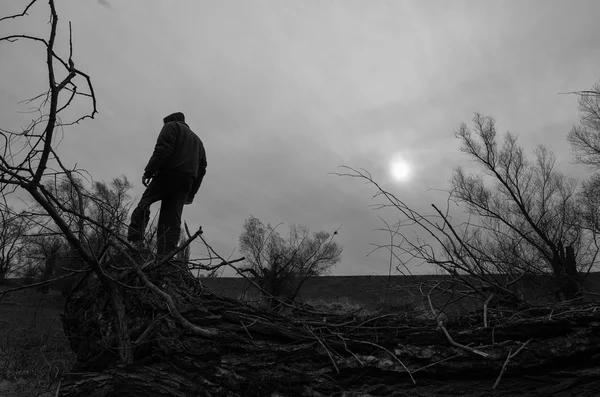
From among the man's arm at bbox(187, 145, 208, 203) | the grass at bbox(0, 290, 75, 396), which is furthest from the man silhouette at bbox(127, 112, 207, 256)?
the grass at bbox(0, 290, 75, 396)

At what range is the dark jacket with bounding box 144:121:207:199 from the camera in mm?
3948

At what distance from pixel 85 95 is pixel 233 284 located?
2.05m

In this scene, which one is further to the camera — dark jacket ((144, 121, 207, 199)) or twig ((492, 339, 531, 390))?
dark jacket ((144, 121, 207, 199))

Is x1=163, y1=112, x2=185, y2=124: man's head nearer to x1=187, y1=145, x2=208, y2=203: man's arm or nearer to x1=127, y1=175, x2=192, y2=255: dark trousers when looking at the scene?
x1=187, y1=145, x2=208, y2=203: man's arm

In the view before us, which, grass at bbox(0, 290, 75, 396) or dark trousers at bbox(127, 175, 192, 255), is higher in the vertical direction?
dark trousers at bbox(127, 175, 192, 255)

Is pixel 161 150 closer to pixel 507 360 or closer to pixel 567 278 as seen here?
pixel 507 360

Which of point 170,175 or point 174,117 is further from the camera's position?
point 174,117

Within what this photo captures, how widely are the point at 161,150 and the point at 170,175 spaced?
29 cm

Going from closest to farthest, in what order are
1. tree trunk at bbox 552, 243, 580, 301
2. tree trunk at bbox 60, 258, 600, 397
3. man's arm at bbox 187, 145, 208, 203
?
tree trunk at bbox 60, 258, 600, 397, tree trunk at bbox 552, 243, 580, 301, man's arm at bbox 187, 145, 208, 203

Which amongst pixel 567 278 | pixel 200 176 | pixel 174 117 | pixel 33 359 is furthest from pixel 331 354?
pixel 33 359

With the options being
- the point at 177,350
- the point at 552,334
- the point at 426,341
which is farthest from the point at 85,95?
the point at 552,334

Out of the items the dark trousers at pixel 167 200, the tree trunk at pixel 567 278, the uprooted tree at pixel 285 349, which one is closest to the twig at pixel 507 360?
the uprooted tree at pixel 285 349

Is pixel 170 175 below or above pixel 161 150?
below

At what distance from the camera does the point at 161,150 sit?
3953 millimetres
